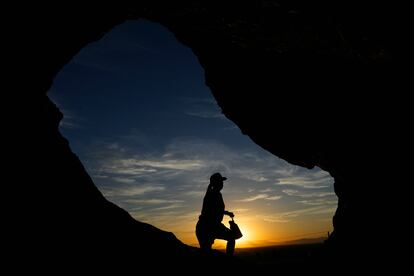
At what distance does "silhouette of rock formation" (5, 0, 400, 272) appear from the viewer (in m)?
9.27

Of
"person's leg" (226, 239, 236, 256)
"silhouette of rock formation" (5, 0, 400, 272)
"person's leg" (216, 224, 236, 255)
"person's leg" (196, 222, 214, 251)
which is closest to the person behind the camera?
"silhouette of rock formation" (5, 0, 400, 272)

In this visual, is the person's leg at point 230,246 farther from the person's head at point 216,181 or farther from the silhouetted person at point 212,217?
the person's head at point 216,181

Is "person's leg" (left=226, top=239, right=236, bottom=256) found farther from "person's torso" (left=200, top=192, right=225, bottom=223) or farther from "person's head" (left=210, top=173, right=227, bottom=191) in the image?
"person's head" (left=210, top=173, right=227, bottom=191)

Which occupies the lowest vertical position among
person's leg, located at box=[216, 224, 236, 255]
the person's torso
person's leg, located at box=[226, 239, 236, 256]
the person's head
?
person's leg, located at box=[226, 239, 236, 256]

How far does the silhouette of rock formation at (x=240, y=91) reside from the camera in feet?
30.4

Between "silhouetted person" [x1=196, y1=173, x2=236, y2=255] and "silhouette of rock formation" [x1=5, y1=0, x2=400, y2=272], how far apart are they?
3.24 ft

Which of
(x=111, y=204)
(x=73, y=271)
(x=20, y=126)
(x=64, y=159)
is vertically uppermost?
(x=20, y=126)

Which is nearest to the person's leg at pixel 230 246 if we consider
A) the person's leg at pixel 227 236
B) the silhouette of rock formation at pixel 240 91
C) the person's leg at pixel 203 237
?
the person's leg at pixel 227 236

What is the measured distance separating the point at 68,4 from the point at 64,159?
5.48 meters

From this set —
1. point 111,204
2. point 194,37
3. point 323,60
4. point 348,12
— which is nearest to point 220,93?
point 194,37

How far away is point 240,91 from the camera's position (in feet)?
57.1

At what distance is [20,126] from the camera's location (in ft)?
34.9

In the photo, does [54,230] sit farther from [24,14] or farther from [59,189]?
[24,14]

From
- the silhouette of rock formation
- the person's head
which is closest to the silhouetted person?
the person's head
